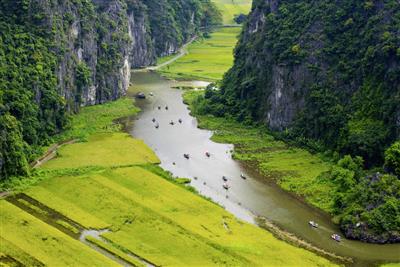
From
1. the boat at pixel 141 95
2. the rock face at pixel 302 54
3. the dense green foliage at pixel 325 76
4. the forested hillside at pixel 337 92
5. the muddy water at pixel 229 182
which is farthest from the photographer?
the boat at pixel 141 95

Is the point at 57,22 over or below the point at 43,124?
over

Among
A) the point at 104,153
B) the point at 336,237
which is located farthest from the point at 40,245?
the point at 336,237

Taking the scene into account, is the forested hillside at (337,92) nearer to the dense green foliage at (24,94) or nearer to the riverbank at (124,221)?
the riverbank at (124,221)

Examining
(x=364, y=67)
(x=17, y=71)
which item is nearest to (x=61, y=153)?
(x=17, y=71)

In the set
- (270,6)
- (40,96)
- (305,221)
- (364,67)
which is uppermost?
(270,6)

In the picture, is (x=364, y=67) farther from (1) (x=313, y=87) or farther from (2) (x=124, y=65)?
(2) (x=124, y=65)

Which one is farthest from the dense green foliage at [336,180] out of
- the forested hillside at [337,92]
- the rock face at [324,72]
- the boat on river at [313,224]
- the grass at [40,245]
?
the grass at [40,245]
